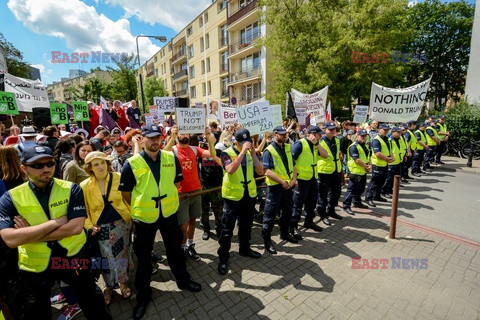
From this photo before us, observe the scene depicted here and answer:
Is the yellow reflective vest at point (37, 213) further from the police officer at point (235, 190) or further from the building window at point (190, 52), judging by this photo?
the building window at point (190, 52)

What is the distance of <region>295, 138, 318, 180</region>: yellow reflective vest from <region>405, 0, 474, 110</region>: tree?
25.5 meters

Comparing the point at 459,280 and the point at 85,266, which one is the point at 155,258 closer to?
the point at 85,266

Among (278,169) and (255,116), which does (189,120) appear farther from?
(278,169)

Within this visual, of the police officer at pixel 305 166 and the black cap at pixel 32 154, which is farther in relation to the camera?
the police officer at pixel 305 166

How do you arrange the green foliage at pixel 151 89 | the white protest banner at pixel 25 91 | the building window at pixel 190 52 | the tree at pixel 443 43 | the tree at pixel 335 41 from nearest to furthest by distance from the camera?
the white protest banner at pixel 25 91 → the tree at pixel 335 41 → the tree at pixel 443 43 → the building window at pixel 190 52 → the green foliage at pixel 151 89

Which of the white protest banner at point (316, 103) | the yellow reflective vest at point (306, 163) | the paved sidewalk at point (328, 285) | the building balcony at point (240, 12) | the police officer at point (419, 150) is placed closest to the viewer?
the paved sidewalk at point (328, 285)

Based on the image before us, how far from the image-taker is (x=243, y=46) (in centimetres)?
2700

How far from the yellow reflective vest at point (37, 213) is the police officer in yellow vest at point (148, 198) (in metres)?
0.70

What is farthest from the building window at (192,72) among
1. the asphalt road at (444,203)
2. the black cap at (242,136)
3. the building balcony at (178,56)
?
the black cap at (242,136)

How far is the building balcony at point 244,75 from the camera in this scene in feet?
84.5

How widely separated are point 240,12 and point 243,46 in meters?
3.24

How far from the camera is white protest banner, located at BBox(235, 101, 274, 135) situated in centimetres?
474

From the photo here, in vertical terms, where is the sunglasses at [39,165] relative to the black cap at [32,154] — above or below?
below

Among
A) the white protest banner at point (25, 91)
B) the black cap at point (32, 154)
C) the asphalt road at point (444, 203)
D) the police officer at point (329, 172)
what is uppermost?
the white protest banner at point (25, 91)
